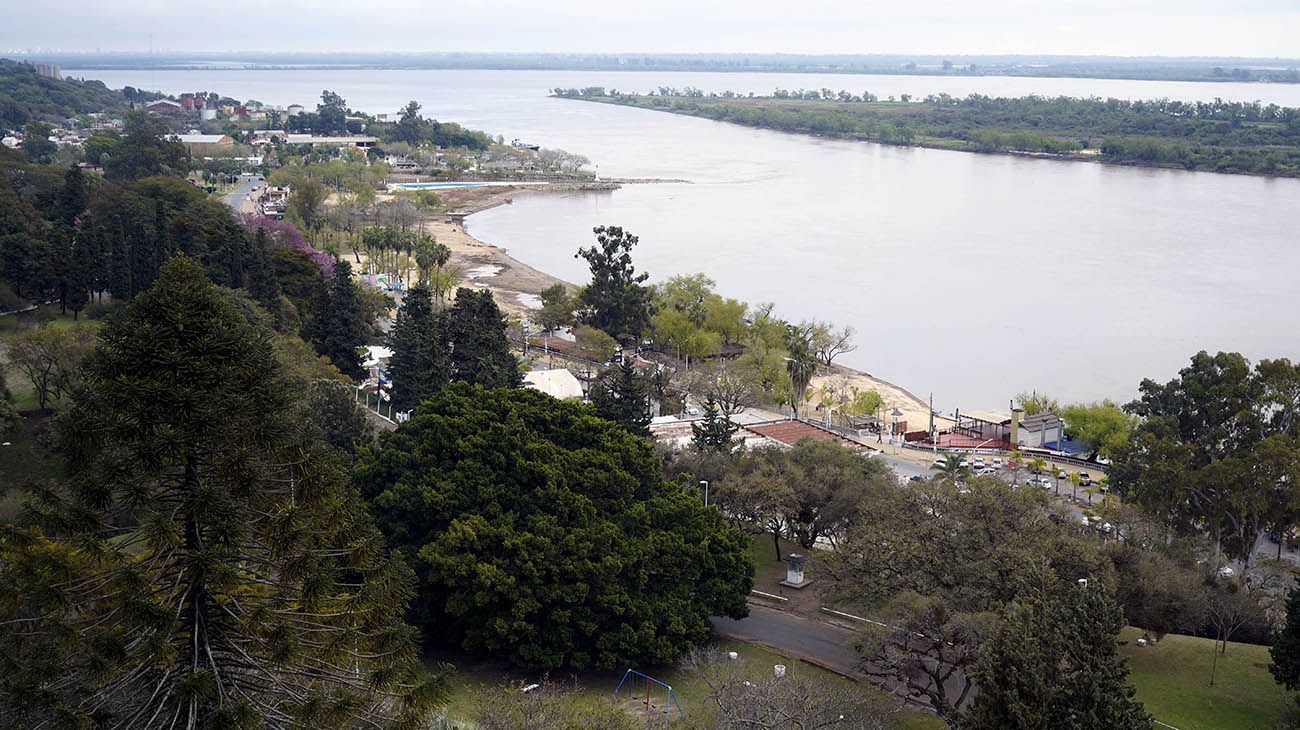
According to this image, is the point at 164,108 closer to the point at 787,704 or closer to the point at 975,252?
the point at 975,252

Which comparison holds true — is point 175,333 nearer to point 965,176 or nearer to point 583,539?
point 583,539

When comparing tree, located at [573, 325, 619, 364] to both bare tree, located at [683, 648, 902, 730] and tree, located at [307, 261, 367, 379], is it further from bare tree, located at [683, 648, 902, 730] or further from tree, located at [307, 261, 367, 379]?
bare tree, located at [683, 648, 902, 730]

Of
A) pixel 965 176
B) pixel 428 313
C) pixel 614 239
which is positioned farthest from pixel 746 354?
pixel 965 176

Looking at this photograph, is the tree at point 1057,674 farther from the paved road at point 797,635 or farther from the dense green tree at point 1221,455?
the dense green tree at point 1221,455

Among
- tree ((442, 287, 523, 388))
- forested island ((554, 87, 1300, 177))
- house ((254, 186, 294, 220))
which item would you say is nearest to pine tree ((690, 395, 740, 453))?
tree ((442, 287, 523, 388))

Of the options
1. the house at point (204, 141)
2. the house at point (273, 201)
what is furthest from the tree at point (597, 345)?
the house at point (204, 141)

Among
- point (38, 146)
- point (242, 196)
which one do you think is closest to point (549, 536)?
point (242, 196)
